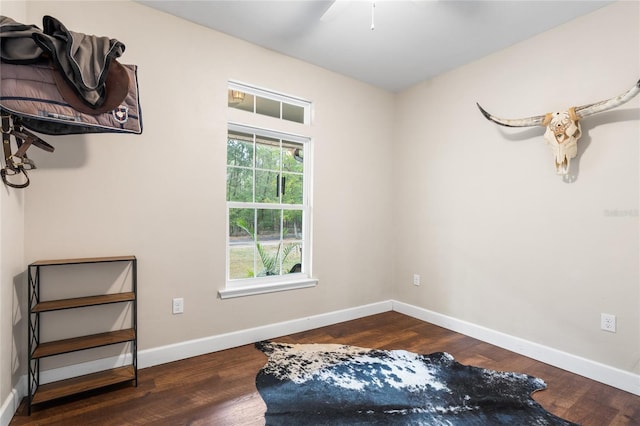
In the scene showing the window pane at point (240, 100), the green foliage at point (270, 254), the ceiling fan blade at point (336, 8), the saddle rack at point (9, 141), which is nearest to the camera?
the saddle rack at point (9, 141)

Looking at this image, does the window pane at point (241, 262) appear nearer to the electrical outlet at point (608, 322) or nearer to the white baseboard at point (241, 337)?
the white baseboard at point (241, 337)

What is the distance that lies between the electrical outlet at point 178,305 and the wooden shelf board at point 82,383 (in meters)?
0.47

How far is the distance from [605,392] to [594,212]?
1262 millimetres

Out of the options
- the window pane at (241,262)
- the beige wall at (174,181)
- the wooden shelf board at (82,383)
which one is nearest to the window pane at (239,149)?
the beige wall at (174,181)

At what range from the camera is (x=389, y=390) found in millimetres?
2121

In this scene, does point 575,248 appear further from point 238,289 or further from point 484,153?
point 238,289

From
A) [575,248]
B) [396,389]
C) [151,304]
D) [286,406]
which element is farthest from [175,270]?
[575,248]

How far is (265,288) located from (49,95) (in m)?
2.09

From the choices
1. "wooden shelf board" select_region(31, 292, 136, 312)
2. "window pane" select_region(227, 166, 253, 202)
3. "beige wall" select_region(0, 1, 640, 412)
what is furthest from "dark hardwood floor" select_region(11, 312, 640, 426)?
"window pane" select_region(227, 166, 253, 202)

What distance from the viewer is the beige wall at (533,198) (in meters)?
2.27

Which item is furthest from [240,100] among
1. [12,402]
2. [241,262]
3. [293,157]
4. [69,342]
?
[12,402]

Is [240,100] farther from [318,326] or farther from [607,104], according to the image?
[607,104]

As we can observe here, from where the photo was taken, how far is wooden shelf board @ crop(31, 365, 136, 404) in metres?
1.92

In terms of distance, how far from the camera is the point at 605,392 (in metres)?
2.19
